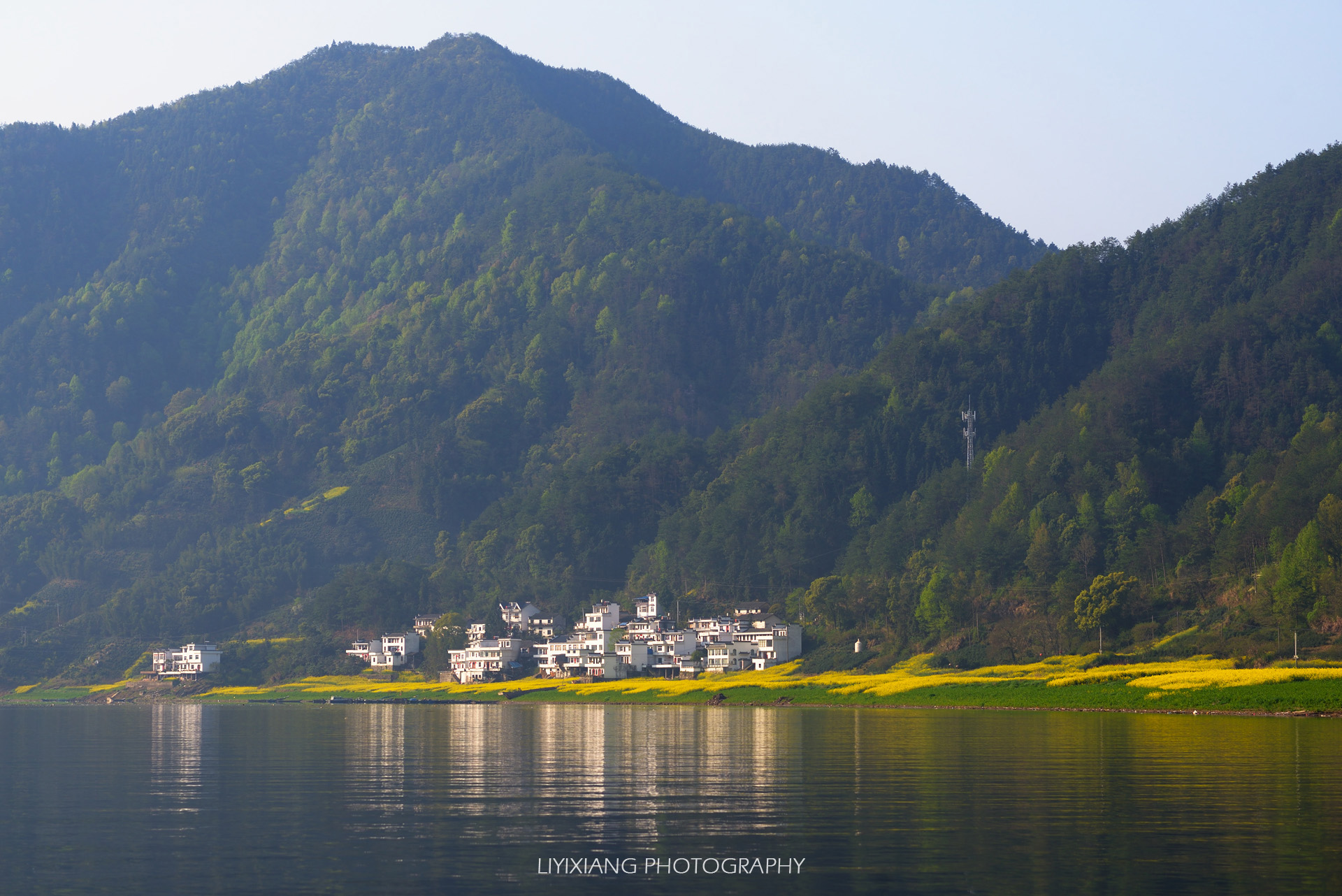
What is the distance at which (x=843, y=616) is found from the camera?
166375mm

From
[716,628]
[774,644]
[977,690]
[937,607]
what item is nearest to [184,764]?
[977,690]

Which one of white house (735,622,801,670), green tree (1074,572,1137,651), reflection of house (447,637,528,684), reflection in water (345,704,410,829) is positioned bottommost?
reflection of house (447,637,528,684)

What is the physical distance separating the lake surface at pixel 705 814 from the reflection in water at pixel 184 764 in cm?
32

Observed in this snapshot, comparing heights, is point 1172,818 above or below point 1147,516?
below

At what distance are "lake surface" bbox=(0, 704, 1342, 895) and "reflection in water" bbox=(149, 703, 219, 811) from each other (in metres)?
0.32

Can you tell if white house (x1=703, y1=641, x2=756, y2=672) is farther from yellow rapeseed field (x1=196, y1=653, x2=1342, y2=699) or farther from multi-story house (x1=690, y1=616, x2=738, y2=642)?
multi-story house (x1=690, y1=616, x2=738, y2=642)

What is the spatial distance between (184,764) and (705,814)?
103ft

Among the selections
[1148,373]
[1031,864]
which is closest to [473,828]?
[1031,864]

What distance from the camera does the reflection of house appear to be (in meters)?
189

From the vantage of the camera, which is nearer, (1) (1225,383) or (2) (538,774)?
(2) (538,774)

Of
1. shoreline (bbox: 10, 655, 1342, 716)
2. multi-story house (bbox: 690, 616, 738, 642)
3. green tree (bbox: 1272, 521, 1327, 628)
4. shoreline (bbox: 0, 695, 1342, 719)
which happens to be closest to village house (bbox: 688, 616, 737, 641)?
multi-story house (bbox: 690, 616, 738, 642)

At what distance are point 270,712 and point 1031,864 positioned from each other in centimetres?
11680

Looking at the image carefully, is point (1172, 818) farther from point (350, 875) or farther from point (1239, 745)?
point (1239, 745)

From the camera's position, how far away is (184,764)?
59844mm
